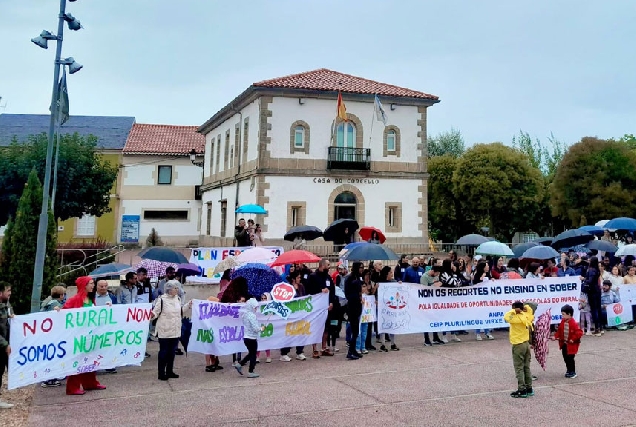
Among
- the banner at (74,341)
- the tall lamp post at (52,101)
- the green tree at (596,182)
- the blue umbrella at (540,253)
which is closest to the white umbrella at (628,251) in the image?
the blue umbrella at (540,253)

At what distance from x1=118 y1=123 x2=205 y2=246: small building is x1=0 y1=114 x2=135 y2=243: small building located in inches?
29.4

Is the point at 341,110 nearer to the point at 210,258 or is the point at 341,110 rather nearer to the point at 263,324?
the point at 210,258

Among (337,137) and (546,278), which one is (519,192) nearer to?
(337,137)

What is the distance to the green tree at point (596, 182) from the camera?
36219mm

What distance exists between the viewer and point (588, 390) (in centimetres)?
846

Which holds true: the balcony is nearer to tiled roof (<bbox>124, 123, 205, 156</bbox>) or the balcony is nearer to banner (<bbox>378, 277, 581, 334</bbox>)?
banner (<bbox>378, 277, 581, 334</bbox>)

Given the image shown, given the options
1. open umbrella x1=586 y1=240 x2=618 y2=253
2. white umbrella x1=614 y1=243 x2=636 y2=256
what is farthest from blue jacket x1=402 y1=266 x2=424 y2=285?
white umbrella x1=614 y1=243 x2=636 y2=256

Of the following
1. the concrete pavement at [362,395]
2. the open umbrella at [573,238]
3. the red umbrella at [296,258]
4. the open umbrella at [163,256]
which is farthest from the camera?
the open umbrella at [573,238]

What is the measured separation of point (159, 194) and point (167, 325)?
117 feet

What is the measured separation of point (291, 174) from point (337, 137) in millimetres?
3224

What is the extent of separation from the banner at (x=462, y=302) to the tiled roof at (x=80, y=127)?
36.5 m

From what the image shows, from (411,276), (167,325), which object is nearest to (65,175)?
(411,276)

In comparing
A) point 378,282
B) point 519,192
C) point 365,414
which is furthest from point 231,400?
point 519,192

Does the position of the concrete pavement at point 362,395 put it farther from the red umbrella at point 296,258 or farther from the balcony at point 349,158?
the balcony at point 349,158
